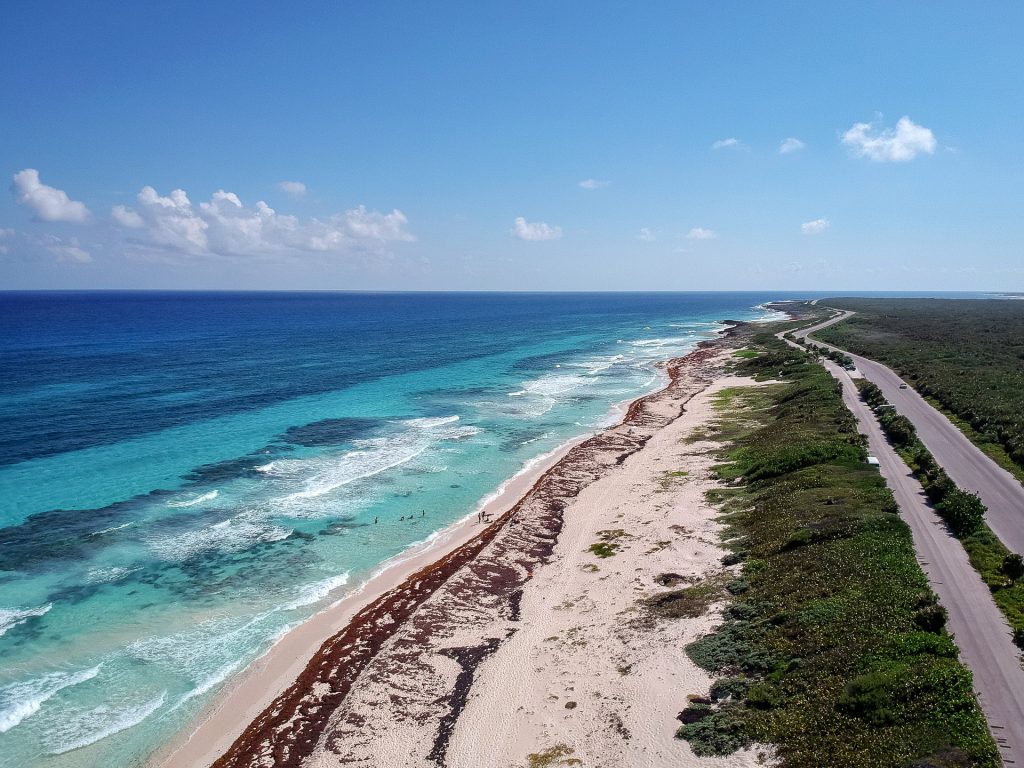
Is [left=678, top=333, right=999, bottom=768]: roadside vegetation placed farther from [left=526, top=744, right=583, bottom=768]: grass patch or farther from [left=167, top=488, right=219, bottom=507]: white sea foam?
[left=167, top=488, right=219, bottom=507]: white sea foam

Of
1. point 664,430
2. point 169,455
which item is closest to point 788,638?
point 664,430

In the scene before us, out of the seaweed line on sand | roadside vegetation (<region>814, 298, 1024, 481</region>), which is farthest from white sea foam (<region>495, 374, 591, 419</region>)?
roadside vegetation (<region>814, 298, 1024, 481</region>)

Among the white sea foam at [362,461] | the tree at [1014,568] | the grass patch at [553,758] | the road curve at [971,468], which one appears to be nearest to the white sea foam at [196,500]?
the white sea foam at [362,461]

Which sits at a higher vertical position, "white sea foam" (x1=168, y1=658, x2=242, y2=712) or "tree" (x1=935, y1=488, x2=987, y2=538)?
"tree" (x1=935, y1=488, x2=987, y2=538)

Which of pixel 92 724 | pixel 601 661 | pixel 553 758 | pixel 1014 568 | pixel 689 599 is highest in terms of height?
pixel 1014 568

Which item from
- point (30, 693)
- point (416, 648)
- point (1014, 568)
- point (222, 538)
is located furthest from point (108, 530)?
point (1014, 568)

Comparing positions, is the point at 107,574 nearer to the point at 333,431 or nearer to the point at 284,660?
the point at 284,660

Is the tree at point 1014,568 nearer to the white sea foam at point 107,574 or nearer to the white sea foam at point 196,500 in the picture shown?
the white sea foam at point 107,574

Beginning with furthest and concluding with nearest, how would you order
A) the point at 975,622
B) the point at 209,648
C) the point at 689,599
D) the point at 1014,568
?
1. the point at 689,599
2. the point at 209,648
3. the point at 1014,568
4. the point at 975,622
